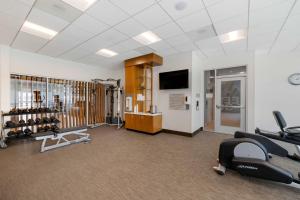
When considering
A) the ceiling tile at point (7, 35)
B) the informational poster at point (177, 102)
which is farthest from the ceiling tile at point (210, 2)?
the ceiling tile at point (7, 35)

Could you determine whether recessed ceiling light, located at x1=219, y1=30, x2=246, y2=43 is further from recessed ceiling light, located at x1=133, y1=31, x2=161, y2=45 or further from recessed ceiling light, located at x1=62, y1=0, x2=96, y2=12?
recessed ceiling light, located at x1=62, y1=0, x2=96, y2=12

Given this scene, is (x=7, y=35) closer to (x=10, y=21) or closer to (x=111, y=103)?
(x=10, y=21)

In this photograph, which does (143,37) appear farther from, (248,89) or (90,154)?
(248,89)

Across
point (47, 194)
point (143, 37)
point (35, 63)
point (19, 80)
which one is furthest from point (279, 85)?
point (19, 80)

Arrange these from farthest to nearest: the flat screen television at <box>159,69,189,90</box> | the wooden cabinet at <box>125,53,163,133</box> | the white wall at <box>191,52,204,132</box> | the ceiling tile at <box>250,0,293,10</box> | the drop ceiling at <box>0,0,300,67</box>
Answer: the wooden cabinet at <box>125,53,163,133</box>
the white wall at <box>191,52,204,132</box>
the flat screen television at <box>159,69,189,90</box>
the drop ceiling at <box>0,0,300,67</box>
the ceiling tile at <box>250,0,293,10</box>

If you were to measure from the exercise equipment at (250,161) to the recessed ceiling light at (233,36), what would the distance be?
2.86m

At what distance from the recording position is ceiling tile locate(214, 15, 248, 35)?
2.89 meters

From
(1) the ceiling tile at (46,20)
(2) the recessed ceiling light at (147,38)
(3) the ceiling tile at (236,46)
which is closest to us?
(1) the ceiling tile at (46,20)

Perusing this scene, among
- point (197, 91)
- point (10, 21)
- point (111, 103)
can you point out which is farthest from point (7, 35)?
point (197, 91)

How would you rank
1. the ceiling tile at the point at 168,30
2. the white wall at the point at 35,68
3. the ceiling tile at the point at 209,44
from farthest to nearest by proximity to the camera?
the white wall at the point at 35,68, the ceiling tile at the point at 209,44, the ceiling tile at the point at 168,30

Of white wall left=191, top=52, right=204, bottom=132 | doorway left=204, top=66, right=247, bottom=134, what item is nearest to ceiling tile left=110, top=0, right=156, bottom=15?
white wall left=191, top=52, right=204, bottom=132

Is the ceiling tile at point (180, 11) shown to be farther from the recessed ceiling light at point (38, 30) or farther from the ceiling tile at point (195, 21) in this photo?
the recessed ceiling light at point (38, 30)

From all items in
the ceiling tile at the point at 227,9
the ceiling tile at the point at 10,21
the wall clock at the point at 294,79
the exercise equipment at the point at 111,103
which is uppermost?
the ceiling tile at the point at 10,21

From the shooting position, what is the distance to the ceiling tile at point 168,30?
10.4ft
